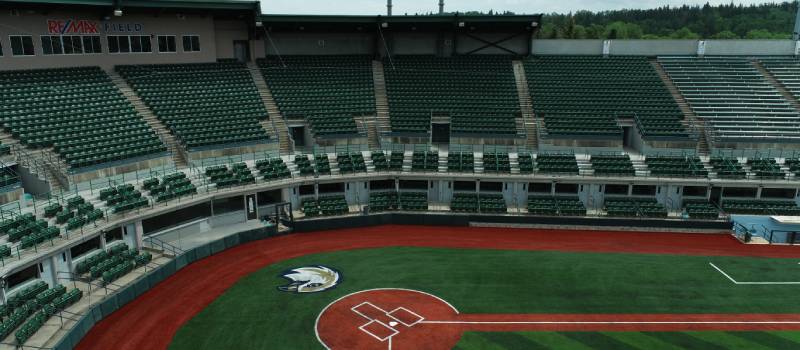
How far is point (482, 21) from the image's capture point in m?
53.9

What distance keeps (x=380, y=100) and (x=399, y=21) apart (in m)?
8.73

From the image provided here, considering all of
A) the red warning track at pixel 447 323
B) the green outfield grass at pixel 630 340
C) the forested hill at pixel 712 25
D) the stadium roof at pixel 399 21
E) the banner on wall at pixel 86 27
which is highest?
the forested hill at pixel 712 25

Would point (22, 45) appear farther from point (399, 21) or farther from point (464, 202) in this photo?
point (464, 202)

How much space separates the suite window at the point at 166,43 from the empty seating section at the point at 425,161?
26.7 meters

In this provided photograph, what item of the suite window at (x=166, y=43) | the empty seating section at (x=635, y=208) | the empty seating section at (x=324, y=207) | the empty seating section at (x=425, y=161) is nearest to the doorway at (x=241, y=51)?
the suite window at (x=166, y=43)

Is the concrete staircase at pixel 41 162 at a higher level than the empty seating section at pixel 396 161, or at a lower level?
higher

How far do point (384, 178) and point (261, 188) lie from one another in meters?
9.79

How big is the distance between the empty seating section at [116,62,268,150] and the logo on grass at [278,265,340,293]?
16544mm

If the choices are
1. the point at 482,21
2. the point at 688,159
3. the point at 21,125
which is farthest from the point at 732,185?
the point at 21,125

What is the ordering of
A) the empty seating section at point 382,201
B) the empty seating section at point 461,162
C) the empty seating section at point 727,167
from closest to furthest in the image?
the empty seating section at point 382,201 < the empty seating section at point 727,167 < the empty seating section at point 461,162

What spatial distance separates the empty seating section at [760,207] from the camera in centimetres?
3941

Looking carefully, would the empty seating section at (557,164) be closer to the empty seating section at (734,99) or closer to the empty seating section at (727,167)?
the empty seating section at (727,167)

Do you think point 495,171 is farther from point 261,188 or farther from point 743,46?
point 743,46

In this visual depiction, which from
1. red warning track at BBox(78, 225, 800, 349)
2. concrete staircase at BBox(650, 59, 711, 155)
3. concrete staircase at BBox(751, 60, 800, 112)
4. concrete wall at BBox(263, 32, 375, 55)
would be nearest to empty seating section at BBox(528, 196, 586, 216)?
red warning track at BBox(78, 225, 800, 349)
